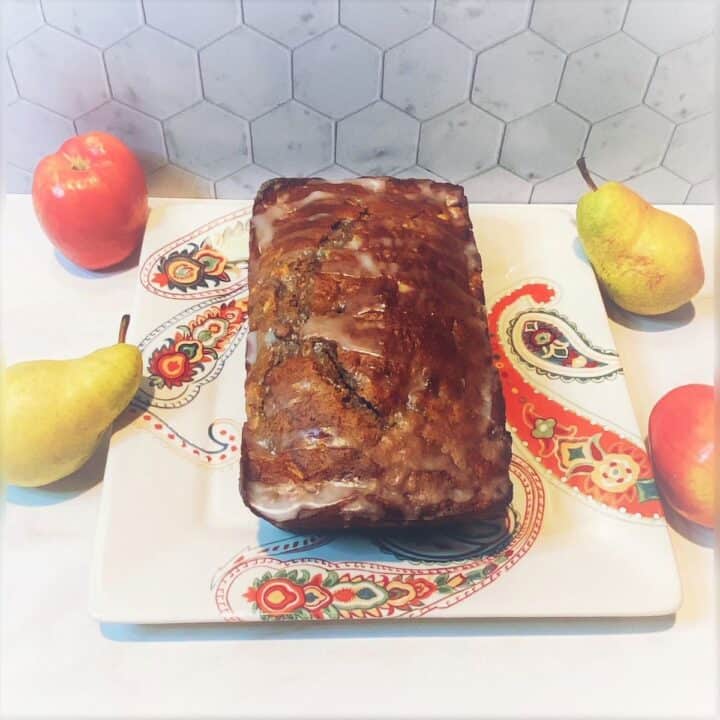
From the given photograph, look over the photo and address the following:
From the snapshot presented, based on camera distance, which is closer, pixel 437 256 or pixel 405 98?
pixel 437 256

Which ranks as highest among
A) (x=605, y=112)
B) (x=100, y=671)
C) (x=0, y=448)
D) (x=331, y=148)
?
(x=605, y=112)

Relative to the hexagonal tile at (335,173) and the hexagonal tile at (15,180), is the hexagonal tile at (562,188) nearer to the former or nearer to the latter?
the hexagonal tile at (335,173)

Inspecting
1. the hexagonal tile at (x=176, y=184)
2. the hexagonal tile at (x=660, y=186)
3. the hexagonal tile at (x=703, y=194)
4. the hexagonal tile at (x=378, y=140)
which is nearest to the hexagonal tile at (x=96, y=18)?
the hexagonal tile at (x=176, y=184)

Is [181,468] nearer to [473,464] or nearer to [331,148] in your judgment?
[473,464]

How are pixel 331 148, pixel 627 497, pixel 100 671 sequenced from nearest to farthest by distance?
1. pixel 100 671
2. pixel 627 497
3. pixel 331 148

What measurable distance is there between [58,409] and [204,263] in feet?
1.14

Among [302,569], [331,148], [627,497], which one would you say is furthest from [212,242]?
[627,497]

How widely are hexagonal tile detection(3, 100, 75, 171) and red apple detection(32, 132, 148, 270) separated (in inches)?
3.1

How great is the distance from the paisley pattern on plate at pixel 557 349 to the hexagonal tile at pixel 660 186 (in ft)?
1.05

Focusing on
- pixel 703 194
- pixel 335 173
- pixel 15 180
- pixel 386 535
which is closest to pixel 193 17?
pixel 335 173

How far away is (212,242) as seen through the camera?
1230mm

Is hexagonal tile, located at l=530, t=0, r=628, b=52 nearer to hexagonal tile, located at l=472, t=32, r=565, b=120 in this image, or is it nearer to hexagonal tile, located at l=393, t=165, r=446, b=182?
hexagonal tile, located at l=472, t=32, r=565, b=120

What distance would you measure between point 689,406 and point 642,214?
0.30 meters

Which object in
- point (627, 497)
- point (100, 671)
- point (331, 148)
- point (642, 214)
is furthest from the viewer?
point (331, 148)
